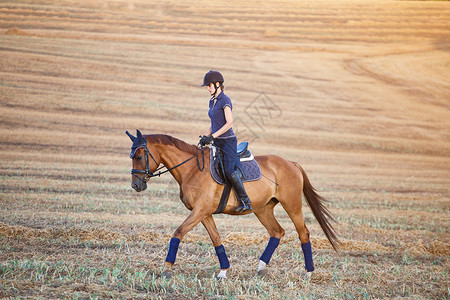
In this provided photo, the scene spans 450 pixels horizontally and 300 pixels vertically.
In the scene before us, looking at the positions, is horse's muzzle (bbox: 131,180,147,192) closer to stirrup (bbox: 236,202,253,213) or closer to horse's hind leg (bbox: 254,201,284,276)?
stirrup (bbox: 236,202,253,213)

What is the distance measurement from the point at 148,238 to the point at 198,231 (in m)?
1.89

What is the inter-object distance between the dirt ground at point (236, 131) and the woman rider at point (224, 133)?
54.6 inches

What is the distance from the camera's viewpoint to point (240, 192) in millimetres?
7344

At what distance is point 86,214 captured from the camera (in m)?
11.2

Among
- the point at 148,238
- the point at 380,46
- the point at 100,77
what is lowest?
the point at 148,238

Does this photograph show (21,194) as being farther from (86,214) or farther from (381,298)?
(381,298)

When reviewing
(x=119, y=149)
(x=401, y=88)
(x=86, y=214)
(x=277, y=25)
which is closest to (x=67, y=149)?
(x=119, y=149)

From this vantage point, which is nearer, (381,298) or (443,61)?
Result: (381,298)

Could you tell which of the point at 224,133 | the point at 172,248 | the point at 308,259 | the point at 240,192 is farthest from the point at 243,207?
the point at 308,259

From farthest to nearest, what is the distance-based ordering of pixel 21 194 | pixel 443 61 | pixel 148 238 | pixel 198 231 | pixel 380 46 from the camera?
pixel 380 46 < pixel 443 61 < pixel 21 194 < pixel 198 231 < pixel 148 238

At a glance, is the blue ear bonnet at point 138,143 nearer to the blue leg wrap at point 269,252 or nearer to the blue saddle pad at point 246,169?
the blue saddle pad at point 246,169

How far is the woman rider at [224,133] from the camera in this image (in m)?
7.23

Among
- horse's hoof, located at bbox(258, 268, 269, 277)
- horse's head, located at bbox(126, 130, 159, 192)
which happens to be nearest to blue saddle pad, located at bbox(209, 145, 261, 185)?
horse's head, located at bbox(126, 130, 159, 192)

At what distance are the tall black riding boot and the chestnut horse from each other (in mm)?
104
